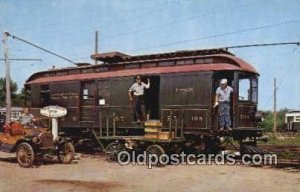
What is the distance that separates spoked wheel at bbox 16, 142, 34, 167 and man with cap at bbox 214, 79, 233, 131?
5.99 meters

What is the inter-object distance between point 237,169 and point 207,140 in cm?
261

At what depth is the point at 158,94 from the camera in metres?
16.7

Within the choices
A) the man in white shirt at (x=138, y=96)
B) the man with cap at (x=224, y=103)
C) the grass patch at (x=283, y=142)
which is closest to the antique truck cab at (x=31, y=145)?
the man in white shirt at (x=138, y=96)

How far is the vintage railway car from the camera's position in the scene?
48.3 ft

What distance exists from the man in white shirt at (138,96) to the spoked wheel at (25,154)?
14.6 feet

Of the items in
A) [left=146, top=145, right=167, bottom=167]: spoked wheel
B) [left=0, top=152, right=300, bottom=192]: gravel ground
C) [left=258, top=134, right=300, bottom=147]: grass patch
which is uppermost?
[left=146, top=145, right=167, bottom=167]: spoked wheel

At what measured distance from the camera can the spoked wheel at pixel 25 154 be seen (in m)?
13.3

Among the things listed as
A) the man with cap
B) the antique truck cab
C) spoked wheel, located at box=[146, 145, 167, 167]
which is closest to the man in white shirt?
spoked wheel, located at box=[146, 145, 167, 167]

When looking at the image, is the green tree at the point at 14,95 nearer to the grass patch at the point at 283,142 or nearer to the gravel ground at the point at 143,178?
the grass patch at the point at 283,142

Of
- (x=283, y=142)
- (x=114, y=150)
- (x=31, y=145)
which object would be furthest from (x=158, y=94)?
(x=283, y=142)

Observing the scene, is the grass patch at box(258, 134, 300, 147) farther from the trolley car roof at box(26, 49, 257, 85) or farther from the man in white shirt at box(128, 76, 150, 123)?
the man in white shirt at box(128, 76, 150, 123)

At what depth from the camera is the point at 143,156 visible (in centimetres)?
1516

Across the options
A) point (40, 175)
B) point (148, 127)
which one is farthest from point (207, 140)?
point (40, 175)

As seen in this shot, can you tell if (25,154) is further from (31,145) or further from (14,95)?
(14,95)
